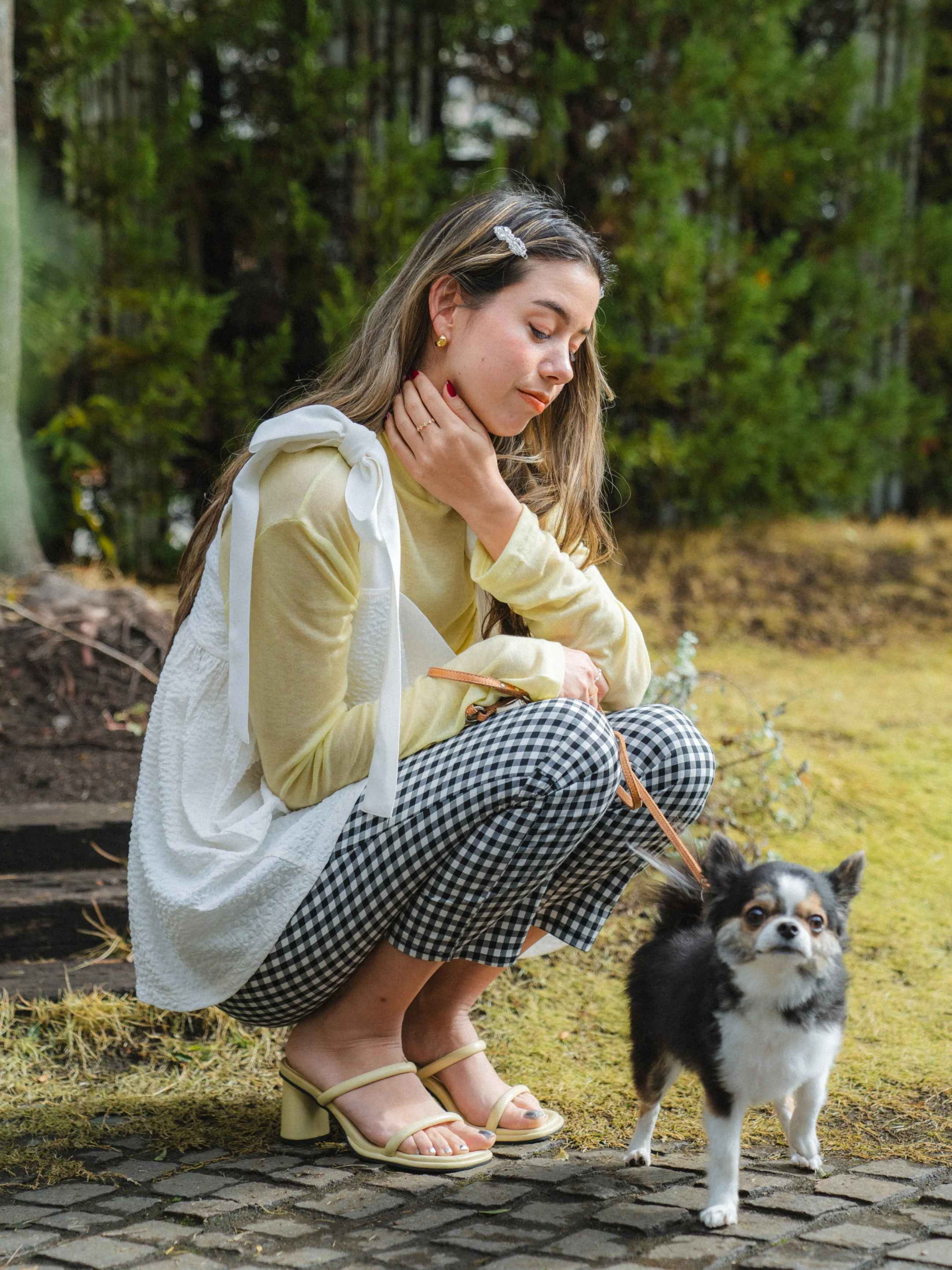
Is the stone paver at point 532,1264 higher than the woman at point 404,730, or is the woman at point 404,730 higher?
the woman at point 404,730

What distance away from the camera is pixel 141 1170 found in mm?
2145

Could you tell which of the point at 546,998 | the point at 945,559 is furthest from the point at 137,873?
the point at 945,559

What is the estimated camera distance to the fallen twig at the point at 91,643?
12.5 feet

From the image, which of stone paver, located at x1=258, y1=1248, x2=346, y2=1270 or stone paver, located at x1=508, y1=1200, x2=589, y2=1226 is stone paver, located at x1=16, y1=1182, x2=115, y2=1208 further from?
stone paver, located at x1=508, y1=1200, x2=589, y2=1226

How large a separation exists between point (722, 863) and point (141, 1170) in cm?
111

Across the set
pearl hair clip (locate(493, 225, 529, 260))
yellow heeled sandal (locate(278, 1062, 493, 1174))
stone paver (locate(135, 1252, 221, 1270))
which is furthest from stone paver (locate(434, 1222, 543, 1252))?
pearl hair clip (locate(493, 225, 529, 260))

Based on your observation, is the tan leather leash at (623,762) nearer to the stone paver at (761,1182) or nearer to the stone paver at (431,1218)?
the stone paver at (761,1182)

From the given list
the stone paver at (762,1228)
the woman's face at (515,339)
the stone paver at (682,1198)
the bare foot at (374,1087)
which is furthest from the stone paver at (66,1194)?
the woman's face at (515,339)

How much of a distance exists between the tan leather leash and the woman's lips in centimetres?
50

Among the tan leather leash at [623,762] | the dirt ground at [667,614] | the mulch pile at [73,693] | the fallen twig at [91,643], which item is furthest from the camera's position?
the fallen twig at [91,643]

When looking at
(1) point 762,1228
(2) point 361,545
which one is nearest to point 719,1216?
(1) point 762,1228

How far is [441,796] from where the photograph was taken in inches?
82.0

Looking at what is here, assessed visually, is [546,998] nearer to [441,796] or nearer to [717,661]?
[441,796]

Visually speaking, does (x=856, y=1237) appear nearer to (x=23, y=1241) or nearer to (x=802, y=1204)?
(x=802, y=1204)
